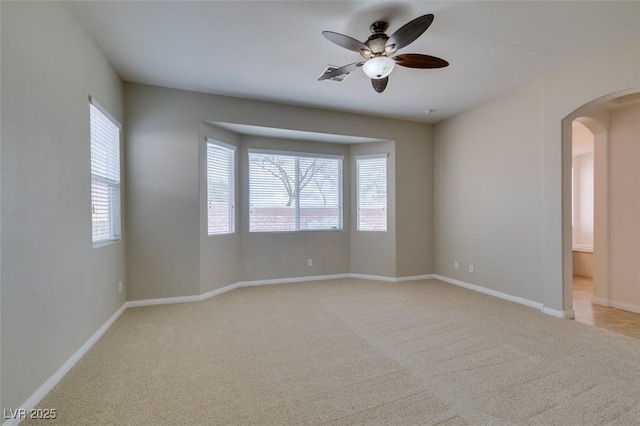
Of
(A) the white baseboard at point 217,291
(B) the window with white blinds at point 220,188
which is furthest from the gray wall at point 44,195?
(B) the window with white blinds at point 220,188

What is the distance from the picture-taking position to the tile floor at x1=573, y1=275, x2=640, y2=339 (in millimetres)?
3082

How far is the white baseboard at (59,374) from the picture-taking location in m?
1.79

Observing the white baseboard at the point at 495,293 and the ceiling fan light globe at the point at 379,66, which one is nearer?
the ceiling fan light globe at the point at 379,66

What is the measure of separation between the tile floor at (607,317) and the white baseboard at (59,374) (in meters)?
5.03

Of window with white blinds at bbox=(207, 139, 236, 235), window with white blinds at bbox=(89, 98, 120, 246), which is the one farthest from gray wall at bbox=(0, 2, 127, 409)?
window with white blinds at bbox=(207, 139, 236, 235)

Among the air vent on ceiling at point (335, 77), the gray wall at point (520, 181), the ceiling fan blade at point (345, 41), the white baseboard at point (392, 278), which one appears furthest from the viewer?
the white baseboard at point (392, 278)

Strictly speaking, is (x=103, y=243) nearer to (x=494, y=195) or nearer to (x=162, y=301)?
(x=162, y=301)

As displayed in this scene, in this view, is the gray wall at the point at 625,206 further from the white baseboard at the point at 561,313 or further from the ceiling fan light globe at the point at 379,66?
the ceiling fan light globe at the point at 379,66

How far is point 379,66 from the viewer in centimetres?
245

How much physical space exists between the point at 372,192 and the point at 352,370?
11.9 ft

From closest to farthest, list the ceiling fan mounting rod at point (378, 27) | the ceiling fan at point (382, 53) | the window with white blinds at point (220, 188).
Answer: the ceiling fan at point (382, 53)
the ceiling fan mounting rod at point (378, 27)
the window with white blinds at point (220, 188)

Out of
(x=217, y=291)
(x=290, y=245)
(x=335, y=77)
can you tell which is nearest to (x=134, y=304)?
(x=217, y=291)

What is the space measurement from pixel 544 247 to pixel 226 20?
14.1ft

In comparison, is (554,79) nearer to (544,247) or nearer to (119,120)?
(544,247)
